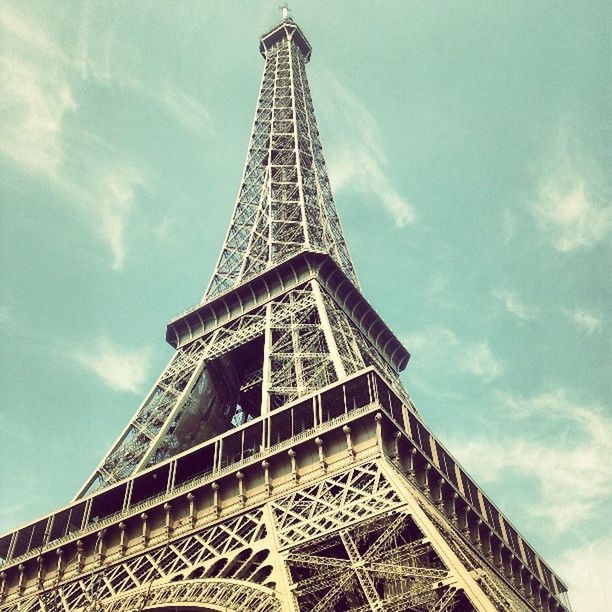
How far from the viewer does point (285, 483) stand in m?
26.8

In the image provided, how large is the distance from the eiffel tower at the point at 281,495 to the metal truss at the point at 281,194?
1.36m

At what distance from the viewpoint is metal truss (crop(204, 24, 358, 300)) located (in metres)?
50.2

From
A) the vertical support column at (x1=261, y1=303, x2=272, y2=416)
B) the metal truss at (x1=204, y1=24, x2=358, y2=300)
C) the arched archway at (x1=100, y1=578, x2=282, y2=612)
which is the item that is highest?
the metal truss at (x1=204, y1=24, x2=358, y2=300)

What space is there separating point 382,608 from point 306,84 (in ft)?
199

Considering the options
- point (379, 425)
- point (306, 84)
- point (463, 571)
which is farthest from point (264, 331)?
point (306, 84)

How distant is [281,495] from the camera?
2623 cm

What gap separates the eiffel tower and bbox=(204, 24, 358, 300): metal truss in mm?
1357

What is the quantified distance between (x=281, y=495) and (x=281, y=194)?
1301 inches

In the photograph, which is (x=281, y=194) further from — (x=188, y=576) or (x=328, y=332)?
(x=188, y=576)

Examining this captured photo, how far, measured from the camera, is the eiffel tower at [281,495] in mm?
20484

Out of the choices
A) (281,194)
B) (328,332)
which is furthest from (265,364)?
(281,194)

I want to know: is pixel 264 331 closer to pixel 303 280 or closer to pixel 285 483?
pixel 303 280

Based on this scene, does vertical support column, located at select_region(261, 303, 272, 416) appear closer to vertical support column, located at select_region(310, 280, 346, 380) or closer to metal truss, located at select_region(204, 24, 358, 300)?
vertical support column, located at select_region(310, 280, 346, 380)

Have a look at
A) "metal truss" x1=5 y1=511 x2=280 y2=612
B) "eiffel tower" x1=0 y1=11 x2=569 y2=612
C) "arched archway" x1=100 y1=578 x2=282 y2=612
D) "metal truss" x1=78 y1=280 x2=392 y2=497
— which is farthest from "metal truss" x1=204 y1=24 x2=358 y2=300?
"arched archway" x1=100 y1=578 x2=282 y2=612
